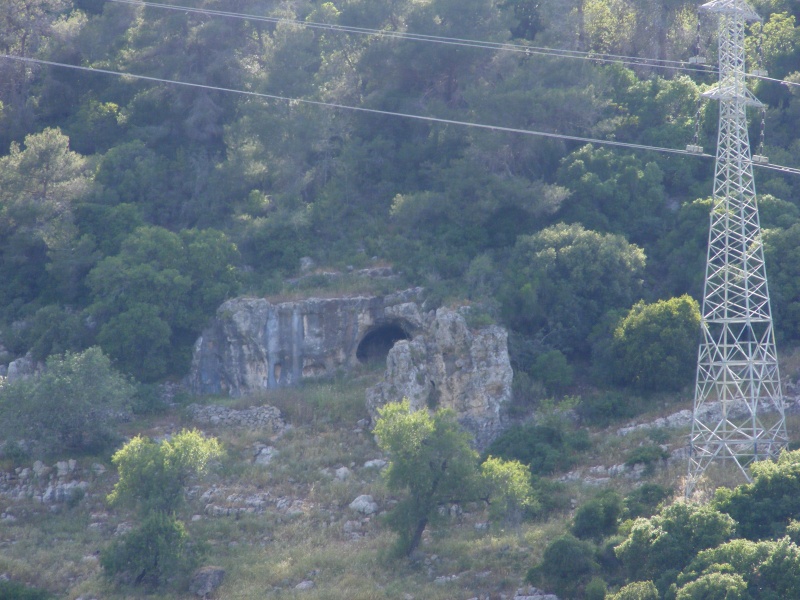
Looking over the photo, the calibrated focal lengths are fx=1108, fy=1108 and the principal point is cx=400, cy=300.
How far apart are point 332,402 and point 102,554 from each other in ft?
35.2

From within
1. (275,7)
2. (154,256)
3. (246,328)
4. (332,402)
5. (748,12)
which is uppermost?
(275,7)

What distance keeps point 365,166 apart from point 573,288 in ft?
40.2

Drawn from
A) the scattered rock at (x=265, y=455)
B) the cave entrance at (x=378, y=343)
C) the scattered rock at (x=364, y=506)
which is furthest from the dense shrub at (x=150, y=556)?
the cave entrance at (x=378, y=343)

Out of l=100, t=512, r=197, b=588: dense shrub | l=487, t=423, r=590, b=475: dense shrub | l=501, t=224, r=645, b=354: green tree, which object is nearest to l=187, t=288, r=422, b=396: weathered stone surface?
l=501, t=224, r=645, b=354: green tree

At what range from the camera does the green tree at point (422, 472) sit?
32188 mm

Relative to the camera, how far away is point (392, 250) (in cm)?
4491

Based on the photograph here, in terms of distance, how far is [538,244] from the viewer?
42.7 metres

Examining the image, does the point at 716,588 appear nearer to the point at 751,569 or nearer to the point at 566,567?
the point at 751,569

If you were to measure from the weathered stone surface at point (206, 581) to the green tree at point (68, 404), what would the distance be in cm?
823

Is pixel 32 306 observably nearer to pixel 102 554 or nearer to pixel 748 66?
pixel 102 554

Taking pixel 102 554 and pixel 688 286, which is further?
pixel 688 286

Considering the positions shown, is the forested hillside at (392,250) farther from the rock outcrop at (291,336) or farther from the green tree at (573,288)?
the rock outcrop at (291,336)

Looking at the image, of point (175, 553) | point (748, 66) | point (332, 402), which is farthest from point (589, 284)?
point (175, 553)

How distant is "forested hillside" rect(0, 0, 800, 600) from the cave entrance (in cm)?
178
